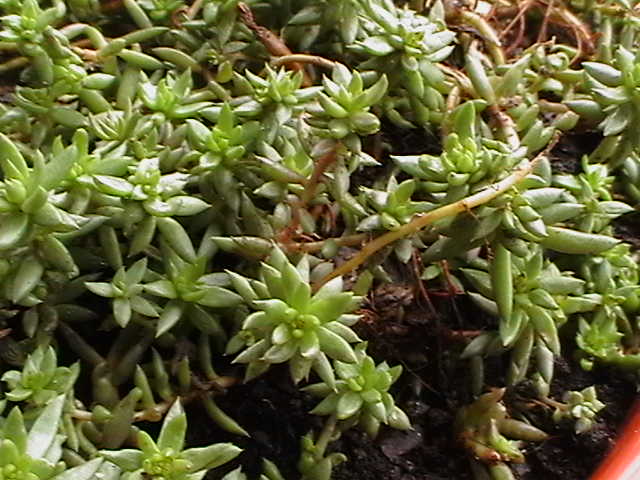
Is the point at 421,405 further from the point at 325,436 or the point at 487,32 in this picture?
the point at 487,32

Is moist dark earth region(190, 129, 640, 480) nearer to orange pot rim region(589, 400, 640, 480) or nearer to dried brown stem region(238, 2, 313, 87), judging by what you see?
orange pot rim region(589, 400, 640, 480)

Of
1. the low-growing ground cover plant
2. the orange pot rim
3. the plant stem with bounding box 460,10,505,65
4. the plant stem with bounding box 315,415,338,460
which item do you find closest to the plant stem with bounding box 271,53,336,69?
the low-growing ground cover plant

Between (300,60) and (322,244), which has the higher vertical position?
(300,60)

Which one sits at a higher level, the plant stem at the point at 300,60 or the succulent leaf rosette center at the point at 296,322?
the plant stem at the point at 300,60

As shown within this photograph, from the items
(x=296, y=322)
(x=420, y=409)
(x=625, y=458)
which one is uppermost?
(x=296, y=322)

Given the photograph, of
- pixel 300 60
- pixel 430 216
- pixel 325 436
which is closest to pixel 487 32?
pixel 300 60

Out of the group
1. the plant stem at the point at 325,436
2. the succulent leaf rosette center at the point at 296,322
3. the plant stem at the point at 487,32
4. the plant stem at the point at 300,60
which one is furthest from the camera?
the plant stem at the point at 487,32

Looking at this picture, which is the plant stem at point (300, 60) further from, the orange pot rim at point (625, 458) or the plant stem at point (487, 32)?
the orange pot rim at point (625, 458)

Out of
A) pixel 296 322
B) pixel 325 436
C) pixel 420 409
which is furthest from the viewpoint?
pixel 420 409

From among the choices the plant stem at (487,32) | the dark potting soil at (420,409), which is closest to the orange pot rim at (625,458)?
the dark potting soil at (420,409)
